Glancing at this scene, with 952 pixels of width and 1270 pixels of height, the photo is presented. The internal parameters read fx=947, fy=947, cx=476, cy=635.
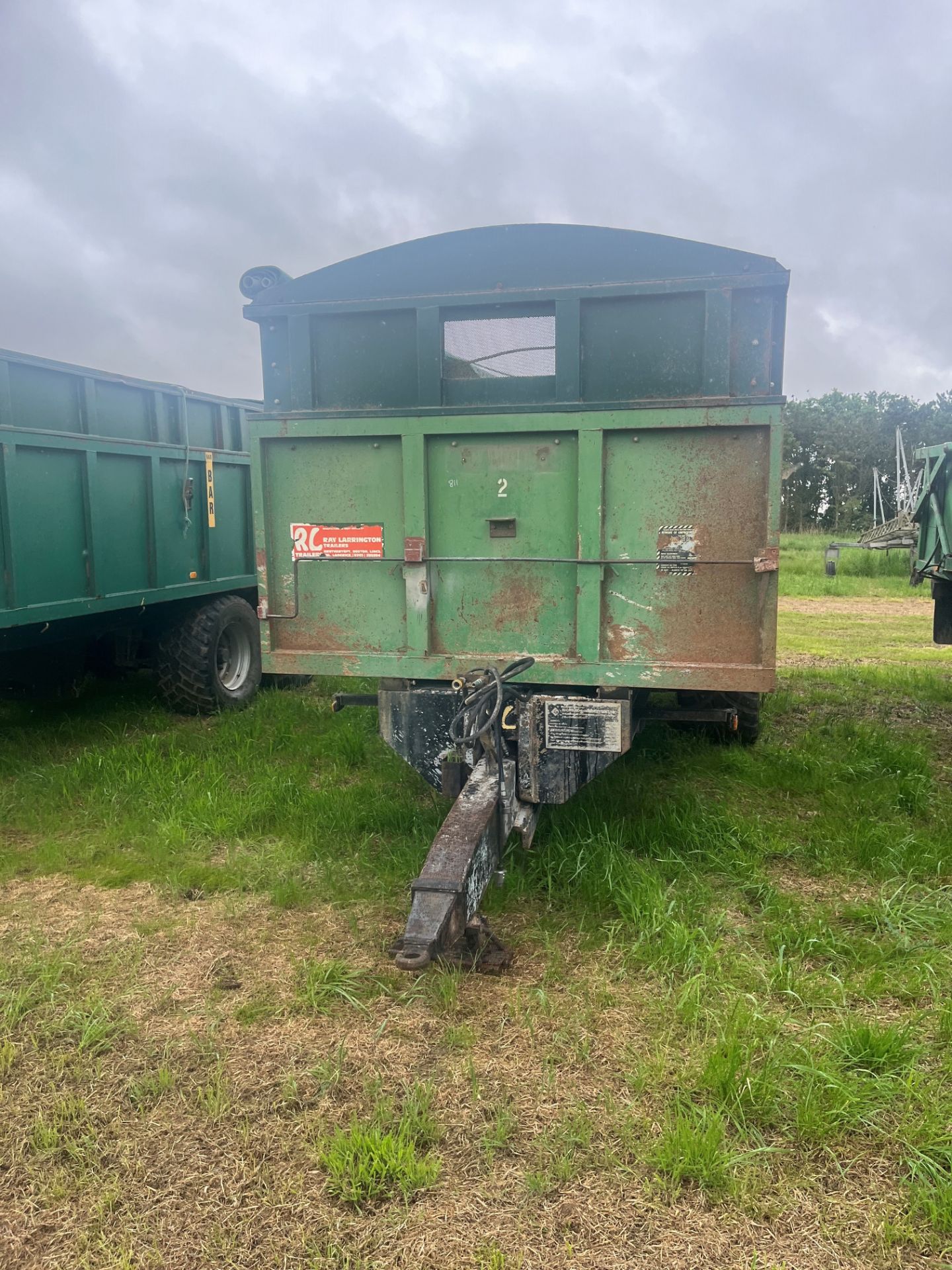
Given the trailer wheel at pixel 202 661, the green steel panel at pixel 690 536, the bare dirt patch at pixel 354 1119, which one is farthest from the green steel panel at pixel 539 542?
the trailer wheel at pixel 202 661

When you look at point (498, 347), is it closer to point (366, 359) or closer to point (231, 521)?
point (366, 359)

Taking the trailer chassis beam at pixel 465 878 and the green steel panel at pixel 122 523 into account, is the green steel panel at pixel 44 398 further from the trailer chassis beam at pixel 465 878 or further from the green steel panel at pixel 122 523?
the trailer chassis beam at pixel 465 878

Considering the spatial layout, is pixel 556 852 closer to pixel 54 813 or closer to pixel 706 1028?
pixel 706 1028

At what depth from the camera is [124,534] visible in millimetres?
6023

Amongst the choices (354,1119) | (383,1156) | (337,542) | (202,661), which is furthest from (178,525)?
(383,1156)

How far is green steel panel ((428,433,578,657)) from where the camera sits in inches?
144

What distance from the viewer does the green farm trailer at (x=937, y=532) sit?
5988mm

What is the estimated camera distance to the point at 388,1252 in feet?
6.53

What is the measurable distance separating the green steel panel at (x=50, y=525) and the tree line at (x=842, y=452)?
116ft

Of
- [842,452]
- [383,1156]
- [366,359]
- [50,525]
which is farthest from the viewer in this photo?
[842,452]

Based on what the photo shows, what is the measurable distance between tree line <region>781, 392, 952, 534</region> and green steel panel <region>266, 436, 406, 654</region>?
36.3 metres

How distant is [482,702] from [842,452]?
4023cm

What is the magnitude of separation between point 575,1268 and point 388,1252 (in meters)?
0.39

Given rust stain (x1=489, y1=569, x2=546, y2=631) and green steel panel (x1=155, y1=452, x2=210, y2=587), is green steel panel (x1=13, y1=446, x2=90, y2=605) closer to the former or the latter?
green steel panel (x1=155, y1=452, x2=210, y2=587)
